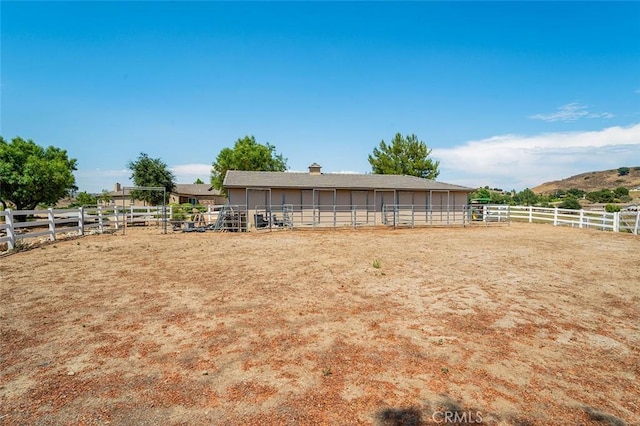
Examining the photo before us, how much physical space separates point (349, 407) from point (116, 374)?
2547 millimetres

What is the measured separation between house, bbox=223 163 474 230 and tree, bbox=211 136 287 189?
827 inches

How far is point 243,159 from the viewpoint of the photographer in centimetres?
4312

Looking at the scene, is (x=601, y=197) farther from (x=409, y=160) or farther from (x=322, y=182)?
(x=322, y=182)

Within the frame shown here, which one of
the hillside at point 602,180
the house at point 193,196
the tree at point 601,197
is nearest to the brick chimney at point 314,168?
the house at point 193,196

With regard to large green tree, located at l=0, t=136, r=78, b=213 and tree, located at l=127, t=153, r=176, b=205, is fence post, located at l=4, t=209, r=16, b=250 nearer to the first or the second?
large green tree, located at l=0, t=136, r=78, b=213

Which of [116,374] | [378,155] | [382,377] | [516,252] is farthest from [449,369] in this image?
[378,155]

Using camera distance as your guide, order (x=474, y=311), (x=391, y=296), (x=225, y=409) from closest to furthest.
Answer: (x=225, y=409), (x=474, y=311), (x=391, y=296)

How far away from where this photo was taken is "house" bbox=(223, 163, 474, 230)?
19.9 meters

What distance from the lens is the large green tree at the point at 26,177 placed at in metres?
20.9

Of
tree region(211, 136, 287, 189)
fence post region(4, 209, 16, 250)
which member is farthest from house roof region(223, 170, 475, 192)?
tree region(211, 136, 287, 189)

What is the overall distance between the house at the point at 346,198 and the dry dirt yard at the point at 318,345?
1152cm

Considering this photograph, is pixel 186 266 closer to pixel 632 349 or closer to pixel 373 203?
pixel 632 349

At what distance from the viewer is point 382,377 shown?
3479 millimetres

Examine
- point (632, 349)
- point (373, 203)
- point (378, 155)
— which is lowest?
point (632, 349)
